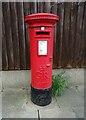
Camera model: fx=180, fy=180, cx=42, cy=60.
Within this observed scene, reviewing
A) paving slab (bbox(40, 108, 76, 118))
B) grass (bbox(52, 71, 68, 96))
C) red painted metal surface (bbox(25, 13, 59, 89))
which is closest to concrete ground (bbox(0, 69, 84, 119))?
paving slab (bbox(40, 108, 76, 118))

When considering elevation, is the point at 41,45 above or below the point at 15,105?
above

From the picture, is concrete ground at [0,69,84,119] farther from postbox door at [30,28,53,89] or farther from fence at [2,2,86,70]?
postbox door at [30,28,53,89]

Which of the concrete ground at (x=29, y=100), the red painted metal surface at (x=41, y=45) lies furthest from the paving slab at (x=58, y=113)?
the red painted metal surface at (x=41, y=45)

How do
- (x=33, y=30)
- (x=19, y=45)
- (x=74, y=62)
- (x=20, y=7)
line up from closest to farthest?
(x=33, y=30)
(x=20, y=7)
(x=19, y=45)
(x=74, y=62)

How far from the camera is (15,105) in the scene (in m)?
3.61

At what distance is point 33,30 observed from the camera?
3227mm

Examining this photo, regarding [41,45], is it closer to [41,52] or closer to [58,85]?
[41,52]

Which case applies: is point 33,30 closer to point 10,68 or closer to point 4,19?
point 4,19

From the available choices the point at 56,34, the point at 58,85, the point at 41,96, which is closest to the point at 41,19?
the point at 56,34

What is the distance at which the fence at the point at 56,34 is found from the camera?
394 centimetres

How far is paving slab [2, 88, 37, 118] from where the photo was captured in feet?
10.9

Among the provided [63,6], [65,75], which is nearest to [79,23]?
[63,6]

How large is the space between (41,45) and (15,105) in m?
1.33

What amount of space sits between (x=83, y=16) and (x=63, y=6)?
526mm
